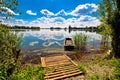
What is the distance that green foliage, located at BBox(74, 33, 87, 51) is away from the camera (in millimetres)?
25336

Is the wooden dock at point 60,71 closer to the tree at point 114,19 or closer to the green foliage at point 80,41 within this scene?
the tree at point 114,19

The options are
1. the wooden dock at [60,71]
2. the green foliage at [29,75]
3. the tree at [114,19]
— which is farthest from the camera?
the tree at [114,19]

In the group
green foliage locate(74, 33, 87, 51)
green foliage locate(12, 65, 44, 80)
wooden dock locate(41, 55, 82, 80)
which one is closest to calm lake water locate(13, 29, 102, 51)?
green foliage locate(12, 65, 44, 80)

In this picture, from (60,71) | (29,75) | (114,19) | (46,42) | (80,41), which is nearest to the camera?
(29,75)

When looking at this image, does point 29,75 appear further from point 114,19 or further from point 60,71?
point 114,19

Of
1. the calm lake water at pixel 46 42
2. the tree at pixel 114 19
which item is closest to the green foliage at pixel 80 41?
the calm lake water at pixel 46 42

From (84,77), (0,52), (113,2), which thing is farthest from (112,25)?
(0,52)

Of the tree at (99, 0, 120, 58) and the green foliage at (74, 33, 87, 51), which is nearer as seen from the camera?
the tree at (99, 0, 120, 58)

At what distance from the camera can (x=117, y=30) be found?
16438mm

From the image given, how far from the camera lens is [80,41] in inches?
1027

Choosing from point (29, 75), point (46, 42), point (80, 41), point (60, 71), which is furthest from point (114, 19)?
point (46, 42)

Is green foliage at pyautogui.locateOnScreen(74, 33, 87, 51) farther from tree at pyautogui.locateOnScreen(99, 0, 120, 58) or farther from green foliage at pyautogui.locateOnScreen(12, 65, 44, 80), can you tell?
green foliage at pyautogui.locateOnScreen(12, 65, 44, 80)

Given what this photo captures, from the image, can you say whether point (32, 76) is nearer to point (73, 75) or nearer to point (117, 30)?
point (73, 75)

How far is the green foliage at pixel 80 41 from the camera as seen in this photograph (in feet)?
83.1
